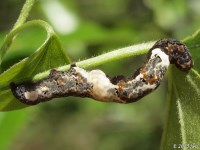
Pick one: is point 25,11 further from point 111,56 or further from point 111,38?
→ point 111,38

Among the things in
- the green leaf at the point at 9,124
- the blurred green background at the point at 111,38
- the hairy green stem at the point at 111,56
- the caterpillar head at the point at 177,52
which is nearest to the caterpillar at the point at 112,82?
the caterpillar head at the point at 177,52

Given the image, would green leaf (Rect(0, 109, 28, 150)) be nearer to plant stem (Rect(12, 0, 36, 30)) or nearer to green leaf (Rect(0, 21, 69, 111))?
green leaf (Rect(0, 21, 69, 111))

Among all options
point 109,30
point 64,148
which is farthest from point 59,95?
point 64,148

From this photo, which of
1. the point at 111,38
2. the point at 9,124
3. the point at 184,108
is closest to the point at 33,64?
the point at 184,108

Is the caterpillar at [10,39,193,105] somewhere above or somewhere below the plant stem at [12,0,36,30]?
below

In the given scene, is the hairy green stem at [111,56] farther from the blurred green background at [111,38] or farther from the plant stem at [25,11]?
the blurred green background at [111,38]

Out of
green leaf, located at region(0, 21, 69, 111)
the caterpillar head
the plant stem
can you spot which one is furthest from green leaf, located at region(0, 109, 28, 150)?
the plant stem

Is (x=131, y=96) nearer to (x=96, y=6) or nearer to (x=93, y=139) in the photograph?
(x=96, y=6)
